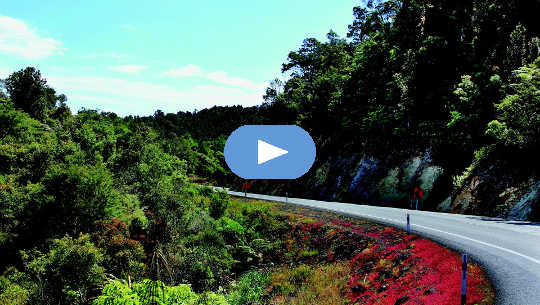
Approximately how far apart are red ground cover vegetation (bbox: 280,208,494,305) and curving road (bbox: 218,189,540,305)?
383mm

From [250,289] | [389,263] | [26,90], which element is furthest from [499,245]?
[26,90]

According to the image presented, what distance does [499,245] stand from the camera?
11883 millimetres

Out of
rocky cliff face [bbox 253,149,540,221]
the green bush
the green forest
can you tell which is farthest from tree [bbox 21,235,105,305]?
rocky cliff face [bbox 253,149,540,221]

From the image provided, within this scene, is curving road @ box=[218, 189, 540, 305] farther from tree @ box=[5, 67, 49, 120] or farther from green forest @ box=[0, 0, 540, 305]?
tree @ box=[5, 67, 49, 120]

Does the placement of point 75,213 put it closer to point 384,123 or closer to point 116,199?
point 116,199

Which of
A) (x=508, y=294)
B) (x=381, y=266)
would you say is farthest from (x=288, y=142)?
(x=508, y=294)

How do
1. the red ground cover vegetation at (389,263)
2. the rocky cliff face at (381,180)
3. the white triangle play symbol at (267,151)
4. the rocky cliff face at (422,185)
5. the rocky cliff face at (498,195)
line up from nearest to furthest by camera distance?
the red ground cover vegetation at (389,263)
the white triangle play symbol at (267,151)
the rocky cliff face at (498,195)
the rocky cliff face at (422,185)
the rocky cliff face at (381,180)

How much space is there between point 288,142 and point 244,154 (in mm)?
1860

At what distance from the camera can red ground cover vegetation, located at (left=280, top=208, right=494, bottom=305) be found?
9.20 meters

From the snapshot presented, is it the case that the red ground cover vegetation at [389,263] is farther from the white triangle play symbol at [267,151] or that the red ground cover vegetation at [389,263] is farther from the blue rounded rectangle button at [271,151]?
the white triangle play symbol at [267,151]

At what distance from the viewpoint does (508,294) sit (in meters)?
7.69

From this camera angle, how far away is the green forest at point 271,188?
22984mm

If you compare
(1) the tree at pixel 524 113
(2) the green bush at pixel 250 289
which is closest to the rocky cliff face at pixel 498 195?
(1) the tree at pixel 524 113

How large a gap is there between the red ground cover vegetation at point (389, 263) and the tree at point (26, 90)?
7308cm
